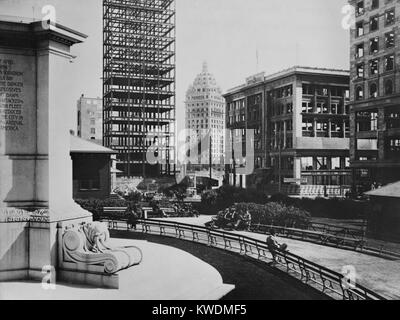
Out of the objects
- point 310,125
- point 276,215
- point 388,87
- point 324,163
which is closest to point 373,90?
point 388,87

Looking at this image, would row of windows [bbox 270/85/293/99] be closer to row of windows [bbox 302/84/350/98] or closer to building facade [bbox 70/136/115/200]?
row of windows [bbox 302/84/350/98]

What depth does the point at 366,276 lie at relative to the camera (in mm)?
12930

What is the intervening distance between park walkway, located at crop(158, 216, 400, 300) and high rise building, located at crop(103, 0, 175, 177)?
30.2 m

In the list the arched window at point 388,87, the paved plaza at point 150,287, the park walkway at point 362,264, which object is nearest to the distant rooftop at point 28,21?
the paved plaza at point 150,287

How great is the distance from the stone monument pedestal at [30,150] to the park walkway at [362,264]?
8.65 metres

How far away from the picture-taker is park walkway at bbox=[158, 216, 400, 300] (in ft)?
39.7

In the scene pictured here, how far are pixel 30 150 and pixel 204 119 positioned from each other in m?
50.0

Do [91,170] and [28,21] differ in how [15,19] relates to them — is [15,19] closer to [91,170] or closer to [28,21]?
[28,21]

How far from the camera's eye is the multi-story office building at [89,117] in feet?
289

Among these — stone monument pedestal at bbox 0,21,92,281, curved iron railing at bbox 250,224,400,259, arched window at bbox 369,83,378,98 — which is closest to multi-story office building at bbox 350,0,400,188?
arched window at bbox 369,83,378,98

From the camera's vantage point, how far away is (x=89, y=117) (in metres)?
91.4

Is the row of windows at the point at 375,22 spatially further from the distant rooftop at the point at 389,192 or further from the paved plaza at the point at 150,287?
the paved plaza at the point at 150,287
